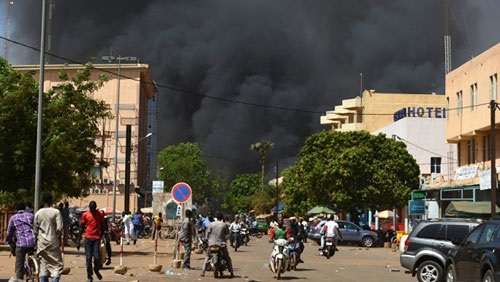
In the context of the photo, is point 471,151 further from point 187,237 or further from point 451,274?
point 451,274

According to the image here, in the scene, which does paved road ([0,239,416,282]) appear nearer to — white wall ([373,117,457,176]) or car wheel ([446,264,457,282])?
car wheel ([446,264,457,282])

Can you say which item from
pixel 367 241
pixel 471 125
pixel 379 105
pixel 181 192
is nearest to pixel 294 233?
pixel 181 192

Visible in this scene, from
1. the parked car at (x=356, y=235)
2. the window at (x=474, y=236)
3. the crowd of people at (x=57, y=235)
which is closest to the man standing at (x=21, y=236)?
the crowd of people at (x=57, y=235)

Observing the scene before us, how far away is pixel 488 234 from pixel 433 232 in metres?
5.35

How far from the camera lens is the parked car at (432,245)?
66.0 feet

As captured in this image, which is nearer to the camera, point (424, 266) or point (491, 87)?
point (424, 266)

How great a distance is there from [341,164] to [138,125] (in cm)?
5292

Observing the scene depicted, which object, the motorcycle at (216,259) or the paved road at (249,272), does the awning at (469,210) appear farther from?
the motorcycle at (216,259)

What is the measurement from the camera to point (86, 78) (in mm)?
33312

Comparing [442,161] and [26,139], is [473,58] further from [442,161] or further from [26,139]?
[26,139]

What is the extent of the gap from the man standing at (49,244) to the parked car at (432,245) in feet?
32.3

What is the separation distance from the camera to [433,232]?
20.9 m

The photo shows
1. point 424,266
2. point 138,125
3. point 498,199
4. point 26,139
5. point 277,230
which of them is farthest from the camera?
point 138,125

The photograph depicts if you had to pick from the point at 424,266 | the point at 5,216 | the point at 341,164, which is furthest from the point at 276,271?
the point at 341,164
